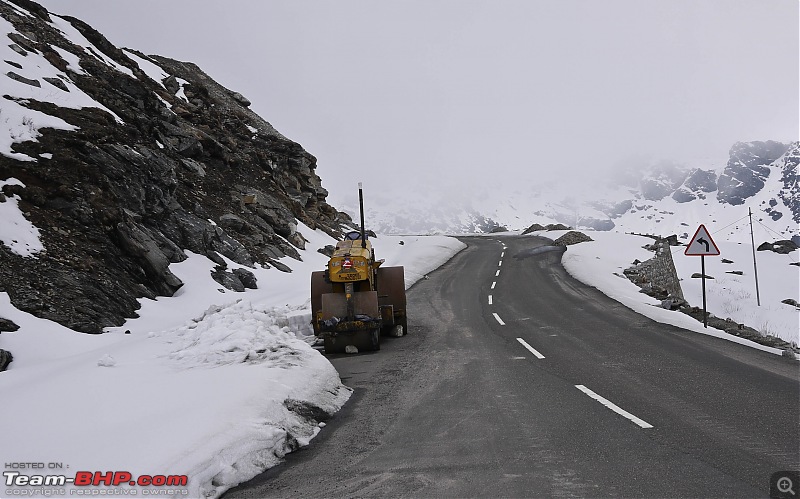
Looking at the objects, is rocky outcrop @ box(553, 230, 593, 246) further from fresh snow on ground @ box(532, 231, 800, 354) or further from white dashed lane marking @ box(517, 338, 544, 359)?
white dashed lane marking @ box(517, 338, 544, 359)

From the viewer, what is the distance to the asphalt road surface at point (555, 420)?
13.9 feet

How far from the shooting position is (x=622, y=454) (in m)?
4.70

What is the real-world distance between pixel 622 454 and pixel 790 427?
2.10 m

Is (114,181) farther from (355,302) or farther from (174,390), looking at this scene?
(174,390)

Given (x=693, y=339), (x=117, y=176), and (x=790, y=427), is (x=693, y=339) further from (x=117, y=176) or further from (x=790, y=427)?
(x=117, y=176)

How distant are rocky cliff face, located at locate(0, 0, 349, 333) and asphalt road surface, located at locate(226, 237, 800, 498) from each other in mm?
5624

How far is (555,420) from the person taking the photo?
5.74 meters

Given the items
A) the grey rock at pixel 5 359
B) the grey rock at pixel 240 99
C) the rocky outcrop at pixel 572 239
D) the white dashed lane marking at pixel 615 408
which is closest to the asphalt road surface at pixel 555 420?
the white dashed lane marking at pixel 615 408

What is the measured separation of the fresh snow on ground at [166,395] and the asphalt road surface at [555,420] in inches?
16.1

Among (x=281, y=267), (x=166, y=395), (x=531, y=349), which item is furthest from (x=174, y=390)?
(x=281, y=267)

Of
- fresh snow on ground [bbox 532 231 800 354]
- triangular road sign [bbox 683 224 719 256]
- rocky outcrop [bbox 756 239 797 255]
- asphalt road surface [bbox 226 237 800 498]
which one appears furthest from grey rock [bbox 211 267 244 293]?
rocky outcrop [bbox 756 239 797 255]

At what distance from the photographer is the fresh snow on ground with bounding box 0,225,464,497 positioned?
449 centimetres

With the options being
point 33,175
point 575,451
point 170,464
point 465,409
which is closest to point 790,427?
point 575,451

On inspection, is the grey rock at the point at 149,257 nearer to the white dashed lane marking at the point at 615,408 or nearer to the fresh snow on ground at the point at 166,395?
Result: the fresh snow on ground at the point at 166,395
